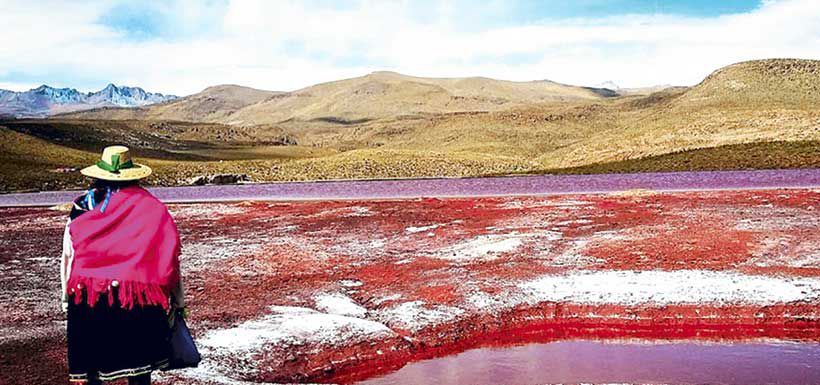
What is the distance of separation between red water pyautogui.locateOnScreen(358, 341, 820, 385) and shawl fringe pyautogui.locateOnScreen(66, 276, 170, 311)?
15.5 ft

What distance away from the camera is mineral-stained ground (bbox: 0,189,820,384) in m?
11.2

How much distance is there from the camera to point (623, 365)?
Result: 10.3 meters

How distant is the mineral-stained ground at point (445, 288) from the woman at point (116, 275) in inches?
146

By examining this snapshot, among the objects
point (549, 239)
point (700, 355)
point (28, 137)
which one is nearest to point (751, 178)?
point (549, 239)

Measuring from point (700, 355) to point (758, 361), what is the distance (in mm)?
773

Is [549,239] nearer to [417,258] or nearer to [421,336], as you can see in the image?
[417,258]

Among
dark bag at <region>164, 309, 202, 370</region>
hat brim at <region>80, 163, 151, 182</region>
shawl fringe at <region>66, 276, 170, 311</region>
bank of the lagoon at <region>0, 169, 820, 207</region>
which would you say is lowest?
bank of the lagoon at <region>0, 169, 820, 207</region>

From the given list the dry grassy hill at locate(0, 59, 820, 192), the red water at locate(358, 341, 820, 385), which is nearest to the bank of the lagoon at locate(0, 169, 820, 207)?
the dry grassy hill at locate(0, 59, 820, 192)

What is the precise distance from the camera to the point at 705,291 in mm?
13430

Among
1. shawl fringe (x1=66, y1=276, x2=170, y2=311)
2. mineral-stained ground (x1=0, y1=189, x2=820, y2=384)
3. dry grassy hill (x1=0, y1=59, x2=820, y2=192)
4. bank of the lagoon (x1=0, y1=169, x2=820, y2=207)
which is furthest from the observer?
dry grassy hill (x1=0, y1=59, x2=820, y2=192)

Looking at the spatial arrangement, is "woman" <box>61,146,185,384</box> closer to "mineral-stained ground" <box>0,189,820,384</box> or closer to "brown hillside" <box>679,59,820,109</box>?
"mineral-stained ground" <box>0,189,820,384</box>

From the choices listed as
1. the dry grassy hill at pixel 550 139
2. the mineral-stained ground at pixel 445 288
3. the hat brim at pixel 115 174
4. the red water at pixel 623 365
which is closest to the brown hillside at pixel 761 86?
the dry grassy hill at pixel 550 139

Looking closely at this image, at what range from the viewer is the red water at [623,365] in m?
9.66

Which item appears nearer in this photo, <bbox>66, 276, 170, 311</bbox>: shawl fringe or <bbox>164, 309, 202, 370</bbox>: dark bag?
<bbox>66, 276, 170, 311</bbox>: shawl fringe
